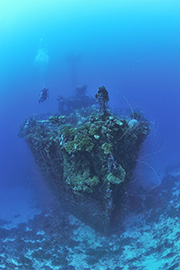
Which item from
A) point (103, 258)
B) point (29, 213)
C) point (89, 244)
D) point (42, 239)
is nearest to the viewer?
point (103, 258)

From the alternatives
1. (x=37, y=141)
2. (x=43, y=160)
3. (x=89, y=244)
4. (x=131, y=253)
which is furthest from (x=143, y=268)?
(x=37, y=141)

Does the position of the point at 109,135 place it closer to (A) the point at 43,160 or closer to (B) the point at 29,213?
(A) the point at 43,160

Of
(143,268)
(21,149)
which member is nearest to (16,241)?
(143,268)

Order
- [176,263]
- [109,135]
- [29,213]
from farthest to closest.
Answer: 1. [29,213]
2. [176,263]
3. [109,135]

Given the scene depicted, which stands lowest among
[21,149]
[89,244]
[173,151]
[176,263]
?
[176,263]

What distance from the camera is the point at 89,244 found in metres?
10.2

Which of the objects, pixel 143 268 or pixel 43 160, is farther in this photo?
pixel 43 160

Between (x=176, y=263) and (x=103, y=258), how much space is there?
3729mm

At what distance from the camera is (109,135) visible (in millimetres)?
6742

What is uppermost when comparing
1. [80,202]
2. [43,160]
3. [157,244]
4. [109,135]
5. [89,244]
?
[43,160]

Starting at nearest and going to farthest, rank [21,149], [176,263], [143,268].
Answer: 1. [176,263]
2. [143,268]
3. [21,149]

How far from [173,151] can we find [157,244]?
1396cm

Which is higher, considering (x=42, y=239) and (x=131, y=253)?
(x=42, y=239)

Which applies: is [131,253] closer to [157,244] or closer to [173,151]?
[157,244]
